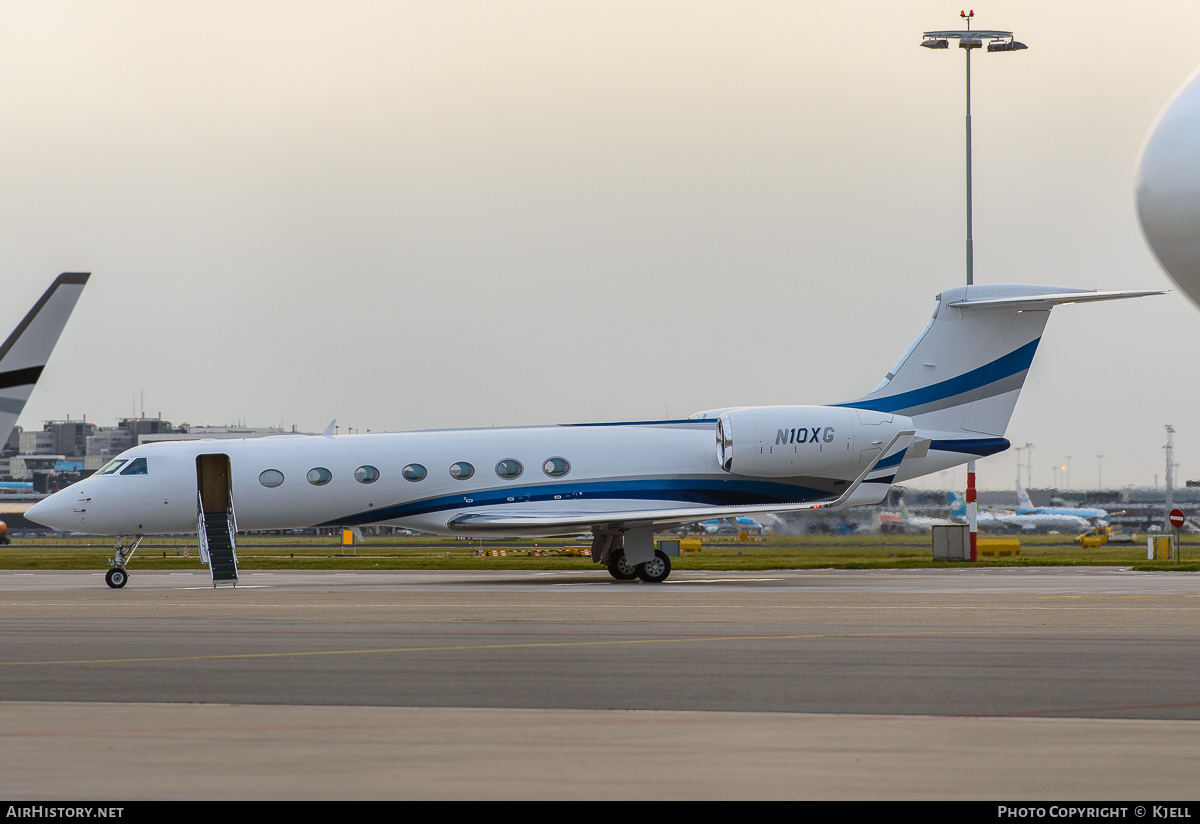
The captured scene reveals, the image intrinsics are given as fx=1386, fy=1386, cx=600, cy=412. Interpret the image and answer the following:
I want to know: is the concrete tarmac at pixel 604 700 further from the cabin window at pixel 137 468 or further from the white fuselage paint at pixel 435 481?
the cabin window at pixel 137 468

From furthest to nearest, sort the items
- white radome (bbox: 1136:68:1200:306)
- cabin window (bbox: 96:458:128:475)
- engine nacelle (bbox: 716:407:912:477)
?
1. engine nacelle (bbox: 716:407:912:477)
2. cabin window (bbox: 96:458:128:475)
3. white radome (bbox: 1136:68:1200:306)

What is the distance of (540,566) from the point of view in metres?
39.2

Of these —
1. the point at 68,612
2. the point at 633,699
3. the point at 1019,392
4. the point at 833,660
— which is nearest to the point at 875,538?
the point at 1019,392

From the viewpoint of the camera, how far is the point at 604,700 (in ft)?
33.1

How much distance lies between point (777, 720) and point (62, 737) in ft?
14.4

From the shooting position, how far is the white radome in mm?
6441

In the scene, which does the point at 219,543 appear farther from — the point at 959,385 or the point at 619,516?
the point at 959,385

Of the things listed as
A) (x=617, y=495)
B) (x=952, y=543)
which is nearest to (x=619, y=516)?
(x=617, y=495)

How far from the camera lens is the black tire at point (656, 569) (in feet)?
98.4

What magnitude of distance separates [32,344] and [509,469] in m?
13.6

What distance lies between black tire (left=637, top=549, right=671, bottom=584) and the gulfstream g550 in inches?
1.6

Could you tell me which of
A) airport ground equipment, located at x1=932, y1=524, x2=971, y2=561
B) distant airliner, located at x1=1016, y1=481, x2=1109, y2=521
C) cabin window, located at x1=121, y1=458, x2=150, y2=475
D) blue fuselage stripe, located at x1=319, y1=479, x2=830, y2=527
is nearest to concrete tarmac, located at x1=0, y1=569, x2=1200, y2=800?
cabin window, located at x1=121, y1=458, x2=150, y2=475

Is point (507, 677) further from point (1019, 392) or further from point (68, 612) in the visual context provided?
point (1019, 392)

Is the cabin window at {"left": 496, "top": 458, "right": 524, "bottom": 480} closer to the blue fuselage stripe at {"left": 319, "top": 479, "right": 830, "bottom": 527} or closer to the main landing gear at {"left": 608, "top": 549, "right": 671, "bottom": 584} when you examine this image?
the blue fuselage stripe at {"left": 319, "top": 479, "right": 830, "bottom": 527}
